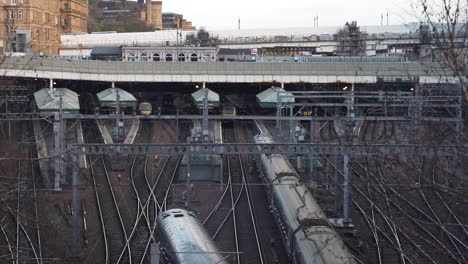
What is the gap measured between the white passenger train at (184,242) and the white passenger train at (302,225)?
1.34m

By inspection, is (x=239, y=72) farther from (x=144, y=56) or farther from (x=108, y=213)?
(x=108, y=213)

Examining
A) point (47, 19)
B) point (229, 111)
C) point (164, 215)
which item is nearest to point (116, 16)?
point (47, 19)

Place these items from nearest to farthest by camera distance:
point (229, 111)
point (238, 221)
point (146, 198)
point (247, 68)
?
point (238, 221), point (146, 198), point (229, 111), point (247, 68)

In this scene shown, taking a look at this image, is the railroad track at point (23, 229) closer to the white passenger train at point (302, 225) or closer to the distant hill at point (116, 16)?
the white passenger train at point (302, 225)

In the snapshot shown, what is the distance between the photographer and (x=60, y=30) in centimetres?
5597

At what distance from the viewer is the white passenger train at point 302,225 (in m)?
9.23

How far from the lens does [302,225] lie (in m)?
10.7

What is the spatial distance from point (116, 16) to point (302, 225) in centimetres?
9055

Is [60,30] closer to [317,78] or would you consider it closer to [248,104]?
[248,104]

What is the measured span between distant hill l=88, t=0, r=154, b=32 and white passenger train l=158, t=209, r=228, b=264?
76.6 metres

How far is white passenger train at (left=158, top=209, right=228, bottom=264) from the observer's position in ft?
30.7

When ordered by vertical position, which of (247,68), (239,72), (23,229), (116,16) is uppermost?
(116,16)

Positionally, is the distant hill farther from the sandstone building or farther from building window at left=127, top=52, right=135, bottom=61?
building window at left=127, top=52, right=135, bottom=61

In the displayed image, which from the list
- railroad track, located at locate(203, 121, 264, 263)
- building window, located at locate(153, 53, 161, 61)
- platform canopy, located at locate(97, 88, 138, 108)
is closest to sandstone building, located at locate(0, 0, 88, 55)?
platform canopy, located at locate(97, 88, 138, 108)
